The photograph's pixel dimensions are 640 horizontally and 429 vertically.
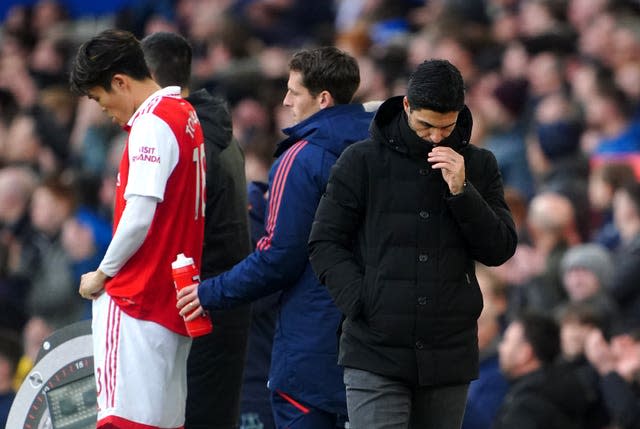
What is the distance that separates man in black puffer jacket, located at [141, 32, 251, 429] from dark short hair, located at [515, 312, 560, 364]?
6.87 ft

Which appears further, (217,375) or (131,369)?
(217,375)

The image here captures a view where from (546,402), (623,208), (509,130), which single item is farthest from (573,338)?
(509,130)

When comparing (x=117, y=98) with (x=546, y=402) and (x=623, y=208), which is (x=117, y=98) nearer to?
(x=546, y=402)

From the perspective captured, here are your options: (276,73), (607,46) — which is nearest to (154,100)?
(607,46)

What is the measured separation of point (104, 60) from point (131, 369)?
1164mm

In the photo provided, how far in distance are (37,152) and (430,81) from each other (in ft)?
30.0

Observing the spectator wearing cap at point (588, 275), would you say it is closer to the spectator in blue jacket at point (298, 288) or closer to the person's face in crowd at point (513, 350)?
the person's face in crowd at point (513, 350)

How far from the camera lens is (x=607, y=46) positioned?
1165 centimetres

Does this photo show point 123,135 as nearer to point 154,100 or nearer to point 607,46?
point 607,46

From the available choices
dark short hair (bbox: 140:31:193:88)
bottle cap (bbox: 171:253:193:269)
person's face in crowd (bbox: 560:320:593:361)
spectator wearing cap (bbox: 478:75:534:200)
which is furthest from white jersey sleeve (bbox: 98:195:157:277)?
spectator wearing cap (bbox: 478:75:534:200)

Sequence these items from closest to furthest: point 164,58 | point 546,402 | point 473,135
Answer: point 164,58 → point 546,402 → point 473,135

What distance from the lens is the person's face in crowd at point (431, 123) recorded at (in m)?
5.09

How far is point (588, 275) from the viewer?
896 cm

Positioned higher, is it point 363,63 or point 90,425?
point 363,63
